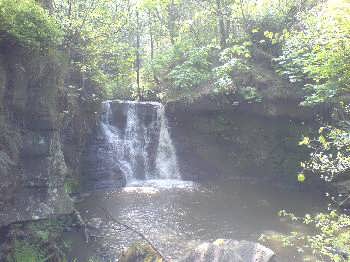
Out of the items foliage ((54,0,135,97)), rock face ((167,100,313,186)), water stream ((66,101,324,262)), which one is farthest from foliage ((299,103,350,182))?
foliage ((54,0,135,97))

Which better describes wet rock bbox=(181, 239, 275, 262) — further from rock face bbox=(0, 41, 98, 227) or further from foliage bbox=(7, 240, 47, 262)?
rock face bbox=(0, 41, 98, 227)

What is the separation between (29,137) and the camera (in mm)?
7480

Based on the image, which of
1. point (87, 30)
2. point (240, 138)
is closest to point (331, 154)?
point (87, 30)

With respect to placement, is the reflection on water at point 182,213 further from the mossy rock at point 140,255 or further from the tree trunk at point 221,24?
the tree trunk at point 221,24

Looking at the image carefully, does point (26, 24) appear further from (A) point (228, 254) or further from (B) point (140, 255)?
(A) point (228, 254)

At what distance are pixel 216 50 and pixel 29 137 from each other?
39.3ft

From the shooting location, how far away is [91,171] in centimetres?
1341

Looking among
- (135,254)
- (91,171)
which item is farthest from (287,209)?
(91,171)

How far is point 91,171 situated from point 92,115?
2228mm

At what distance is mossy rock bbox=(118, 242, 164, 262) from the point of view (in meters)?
6.27

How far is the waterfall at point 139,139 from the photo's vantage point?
14.5 meters

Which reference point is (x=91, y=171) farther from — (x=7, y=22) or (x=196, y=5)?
(x=196, y=5)

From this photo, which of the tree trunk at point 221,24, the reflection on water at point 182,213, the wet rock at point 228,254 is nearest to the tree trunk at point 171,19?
the tree trunk at point 221,24

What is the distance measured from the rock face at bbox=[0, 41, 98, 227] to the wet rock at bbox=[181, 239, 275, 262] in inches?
136
